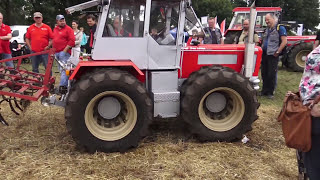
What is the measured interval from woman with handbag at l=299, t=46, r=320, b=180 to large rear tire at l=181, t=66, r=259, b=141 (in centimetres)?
178

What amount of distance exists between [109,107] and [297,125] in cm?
243

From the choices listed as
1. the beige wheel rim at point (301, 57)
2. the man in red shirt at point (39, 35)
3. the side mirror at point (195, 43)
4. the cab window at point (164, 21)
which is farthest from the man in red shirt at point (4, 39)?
the beige wheel rim at point (301, 57)

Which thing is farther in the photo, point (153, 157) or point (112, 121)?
point (112, 121)

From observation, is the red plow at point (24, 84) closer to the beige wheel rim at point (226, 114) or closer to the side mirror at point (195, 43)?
the side mirror at point (195, 43)

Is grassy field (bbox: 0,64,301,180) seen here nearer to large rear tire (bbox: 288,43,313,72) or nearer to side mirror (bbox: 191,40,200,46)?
side mirror (bbox: 191,40,200,46)

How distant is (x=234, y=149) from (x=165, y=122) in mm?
1339

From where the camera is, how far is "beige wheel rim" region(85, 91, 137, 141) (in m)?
3.97

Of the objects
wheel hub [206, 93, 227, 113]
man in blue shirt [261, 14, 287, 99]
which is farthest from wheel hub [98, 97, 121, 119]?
man in blue shirt [261, 14, 287, 99]

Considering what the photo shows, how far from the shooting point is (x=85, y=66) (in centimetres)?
411

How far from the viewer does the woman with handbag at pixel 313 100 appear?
91.7 inches

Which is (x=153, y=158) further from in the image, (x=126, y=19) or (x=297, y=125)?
(x=297, y=125)

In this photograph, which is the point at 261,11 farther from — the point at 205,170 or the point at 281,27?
the point at 205,170

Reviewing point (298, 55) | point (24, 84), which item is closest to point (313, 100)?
point (24, 84)

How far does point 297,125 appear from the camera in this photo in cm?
237
